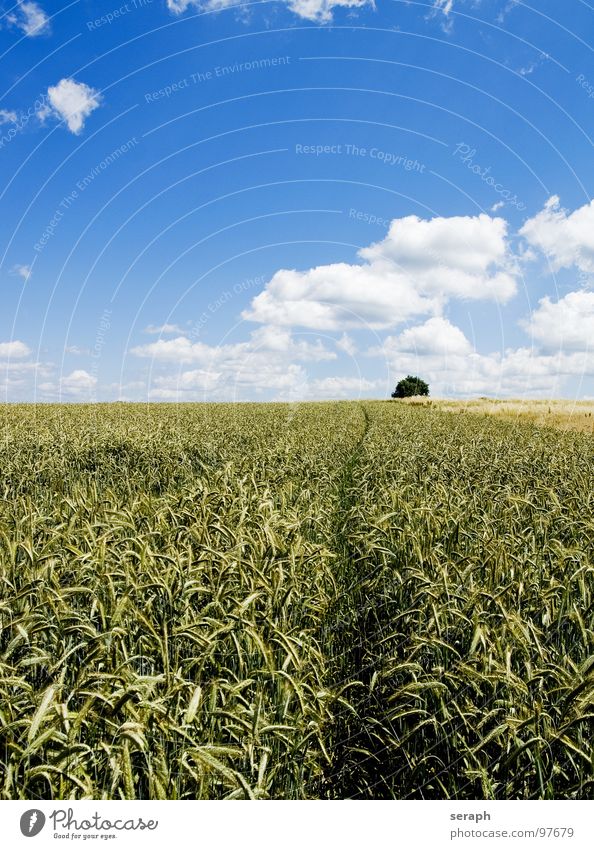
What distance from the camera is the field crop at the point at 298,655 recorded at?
2.80 metres

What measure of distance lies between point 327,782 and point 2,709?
2.30 meters

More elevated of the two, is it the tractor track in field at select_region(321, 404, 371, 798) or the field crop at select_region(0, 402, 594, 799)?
the field crop at select_region(0, 402, 594, 799)

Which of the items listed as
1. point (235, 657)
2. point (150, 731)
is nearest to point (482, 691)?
point (235, 657)

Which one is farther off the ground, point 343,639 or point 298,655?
point 298,655

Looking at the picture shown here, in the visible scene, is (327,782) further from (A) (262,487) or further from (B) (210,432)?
(B) (210,432)

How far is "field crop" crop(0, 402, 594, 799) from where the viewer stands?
110 inches

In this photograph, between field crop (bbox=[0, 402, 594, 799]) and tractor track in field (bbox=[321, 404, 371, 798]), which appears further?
tractor track in field (bbox=[321, 404, 371, 798])

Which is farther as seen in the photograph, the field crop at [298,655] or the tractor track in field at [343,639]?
the tractor track in field at [343,639]

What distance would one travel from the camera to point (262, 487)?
31.3 ft

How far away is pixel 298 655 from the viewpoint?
4.23 m

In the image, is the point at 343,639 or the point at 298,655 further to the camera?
the point at 343,639

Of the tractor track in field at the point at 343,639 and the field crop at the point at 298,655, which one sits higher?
the field crop at the point at 298,655
